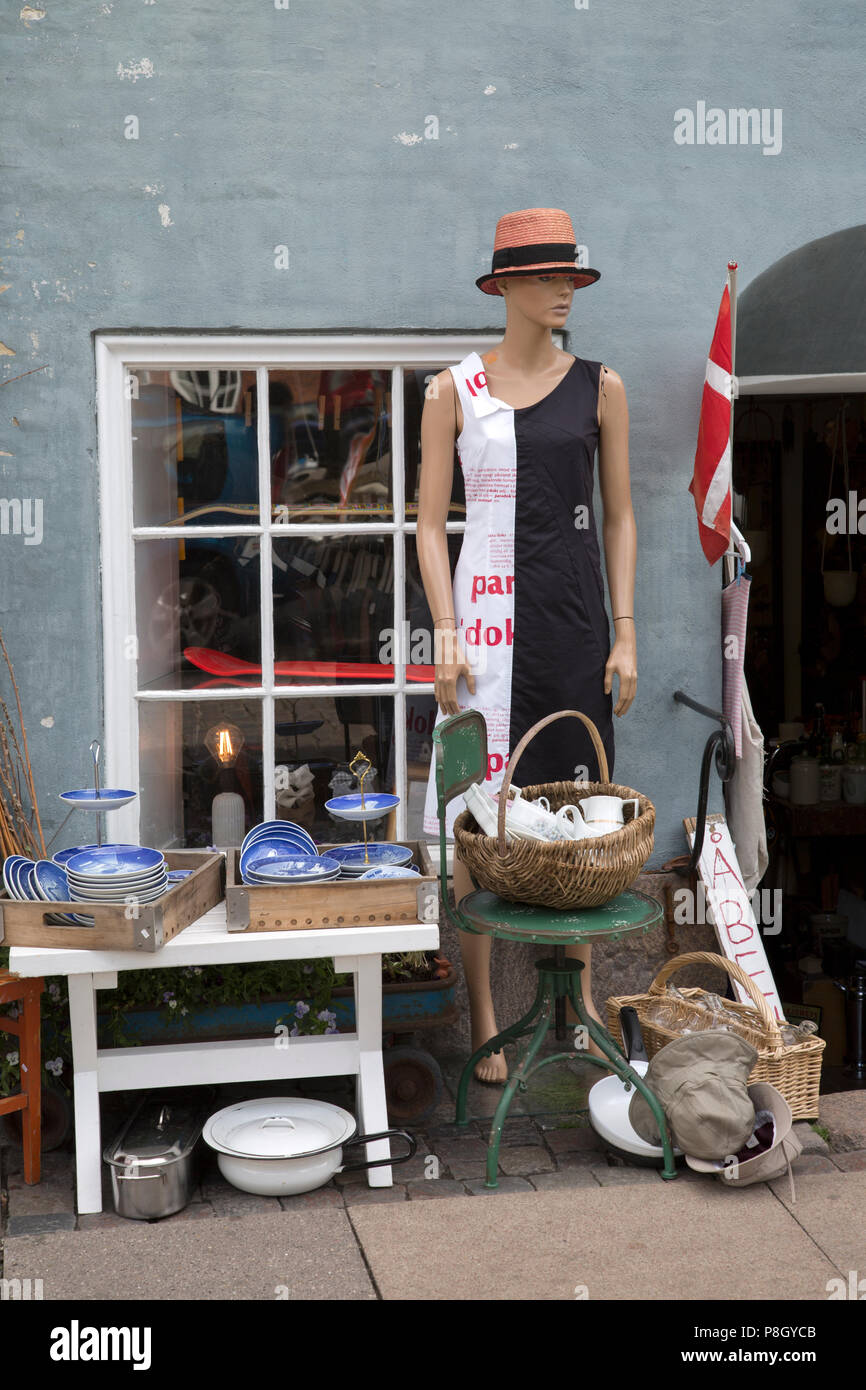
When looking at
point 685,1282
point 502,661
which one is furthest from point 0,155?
point 685,1282

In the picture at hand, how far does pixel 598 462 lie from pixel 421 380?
742mm

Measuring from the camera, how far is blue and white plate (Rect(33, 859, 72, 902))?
363 cm

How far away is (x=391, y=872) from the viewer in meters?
3.73

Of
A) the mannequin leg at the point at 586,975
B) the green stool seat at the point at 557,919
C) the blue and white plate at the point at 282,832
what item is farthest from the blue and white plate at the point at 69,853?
the mannequin leg at the point at 586,975

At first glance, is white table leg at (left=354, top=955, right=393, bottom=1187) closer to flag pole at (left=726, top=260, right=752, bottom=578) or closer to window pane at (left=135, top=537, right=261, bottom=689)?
window pane at (left=135, top=537, right=261, bottom=689)

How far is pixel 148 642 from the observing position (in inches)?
183

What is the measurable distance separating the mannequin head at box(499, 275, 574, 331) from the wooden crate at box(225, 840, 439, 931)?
1.75 m

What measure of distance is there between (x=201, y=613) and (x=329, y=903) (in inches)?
58.3

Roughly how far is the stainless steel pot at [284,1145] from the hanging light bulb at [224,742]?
1382mm

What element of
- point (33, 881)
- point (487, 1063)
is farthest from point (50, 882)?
point (487, 1063)

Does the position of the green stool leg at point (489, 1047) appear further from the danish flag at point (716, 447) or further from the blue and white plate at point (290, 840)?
the danish flag at point (716, 447)

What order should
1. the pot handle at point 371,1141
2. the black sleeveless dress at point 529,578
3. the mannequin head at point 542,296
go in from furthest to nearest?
1. the black sleeveless dress at point 529,578
2. the mannequin head at point 542,296
3. the pot handle at point 371,1141

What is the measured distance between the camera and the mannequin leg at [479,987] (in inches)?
169
